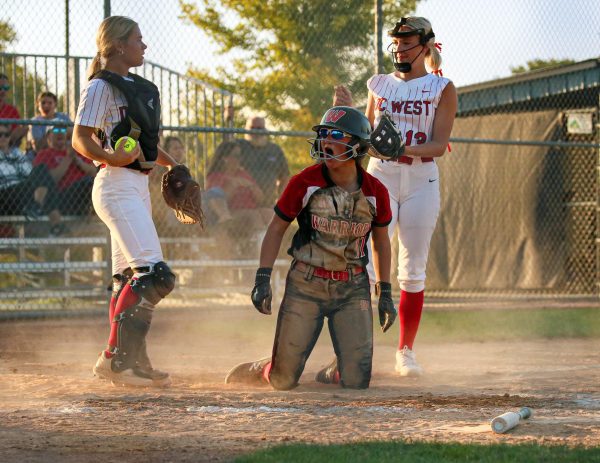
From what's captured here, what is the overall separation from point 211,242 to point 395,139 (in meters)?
5.16

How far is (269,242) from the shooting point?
18.7 feet

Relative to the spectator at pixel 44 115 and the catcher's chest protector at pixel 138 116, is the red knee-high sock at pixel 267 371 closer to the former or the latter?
the catcher's chest protector at pixel 138 116

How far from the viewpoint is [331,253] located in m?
5.76

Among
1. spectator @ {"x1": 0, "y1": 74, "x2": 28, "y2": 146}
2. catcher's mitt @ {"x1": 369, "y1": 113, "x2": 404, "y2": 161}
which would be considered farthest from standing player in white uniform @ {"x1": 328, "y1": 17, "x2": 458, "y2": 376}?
spectator @ {"x1": 0, "y1": 74, "x2": 28, "y2": 146}

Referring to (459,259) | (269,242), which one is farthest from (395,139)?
(459,259)

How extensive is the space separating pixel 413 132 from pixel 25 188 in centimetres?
480

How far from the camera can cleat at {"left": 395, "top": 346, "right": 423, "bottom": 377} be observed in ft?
21.3

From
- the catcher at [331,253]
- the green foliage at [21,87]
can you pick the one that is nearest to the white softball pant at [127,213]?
the catcher at [331,253]

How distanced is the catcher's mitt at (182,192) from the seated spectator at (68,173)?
385cm

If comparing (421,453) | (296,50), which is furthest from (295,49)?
(421,453)

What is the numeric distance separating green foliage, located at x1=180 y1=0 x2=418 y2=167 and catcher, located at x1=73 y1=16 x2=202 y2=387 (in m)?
7.05

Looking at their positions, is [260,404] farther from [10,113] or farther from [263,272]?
[10,113]

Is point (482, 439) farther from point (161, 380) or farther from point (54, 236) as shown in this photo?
point (54, 236)

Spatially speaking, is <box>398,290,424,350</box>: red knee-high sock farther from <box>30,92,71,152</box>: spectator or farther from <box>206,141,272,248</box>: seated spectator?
<box>30,92,71,152</box>: spectator
